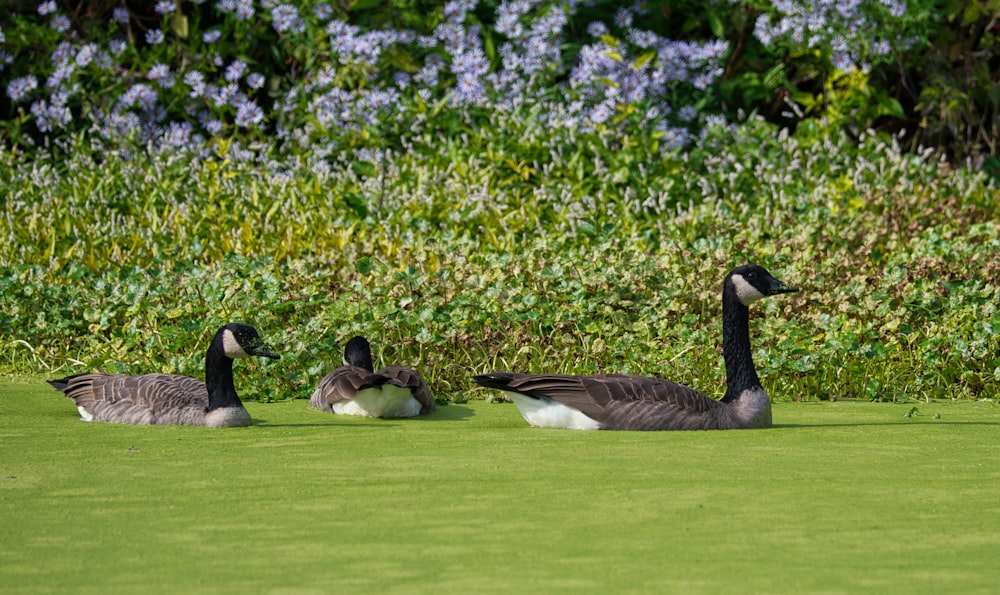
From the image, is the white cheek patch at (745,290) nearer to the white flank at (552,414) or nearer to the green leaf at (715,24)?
the white flank at (552,414)

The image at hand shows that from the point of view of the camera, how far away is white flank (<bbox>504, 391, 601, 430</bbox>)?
6.41 meters

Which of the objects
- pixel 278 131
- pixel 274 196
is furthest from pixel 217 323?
pixel 278 131

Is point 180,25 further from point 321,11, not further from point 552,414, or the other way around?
point 552,414

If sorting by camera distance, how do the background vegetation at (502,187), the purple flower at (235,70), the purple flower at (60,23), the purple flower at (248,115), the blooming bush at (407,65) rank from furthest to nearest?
the purple flower at (60,23)
the purple flower at (235,70)
the purple flower at (248,115)
the blooming bush at (407,65)
the background vegetation at (502,187)

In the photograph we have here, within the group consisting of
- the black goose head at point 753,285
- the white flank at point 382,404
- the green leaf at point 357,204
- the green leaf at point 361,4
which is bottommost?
the white flank at point 382,404

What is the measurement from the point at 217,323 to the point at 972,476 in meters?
4.19

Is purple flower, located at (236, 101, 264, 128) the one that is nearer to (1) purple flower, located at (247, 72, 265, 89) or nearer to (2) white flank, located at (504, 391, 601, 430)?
(1) purple flower, located at (247, 72, 265, 89)

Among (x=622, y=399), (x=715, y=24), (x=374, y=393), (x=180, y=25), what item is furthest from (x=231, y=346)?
(x=715, y=24)

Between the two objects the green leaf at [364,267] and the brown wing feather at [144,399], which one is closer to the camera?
the brown wing feather at [144,399]

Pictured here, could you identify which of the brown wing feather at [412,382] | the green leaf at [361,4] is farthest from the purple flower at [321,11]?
the brown wing feather at [412,382]

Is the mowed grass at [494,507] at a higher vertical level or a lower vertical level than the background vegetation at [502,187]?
lower

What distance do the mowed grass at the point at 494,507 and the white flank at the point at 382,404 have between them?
4.6 inches

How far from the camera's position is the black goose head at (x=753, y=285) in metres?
6.71

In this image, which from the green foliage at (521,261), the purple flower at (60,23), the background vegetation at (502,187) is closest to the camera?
the green foliage at (521,261)
